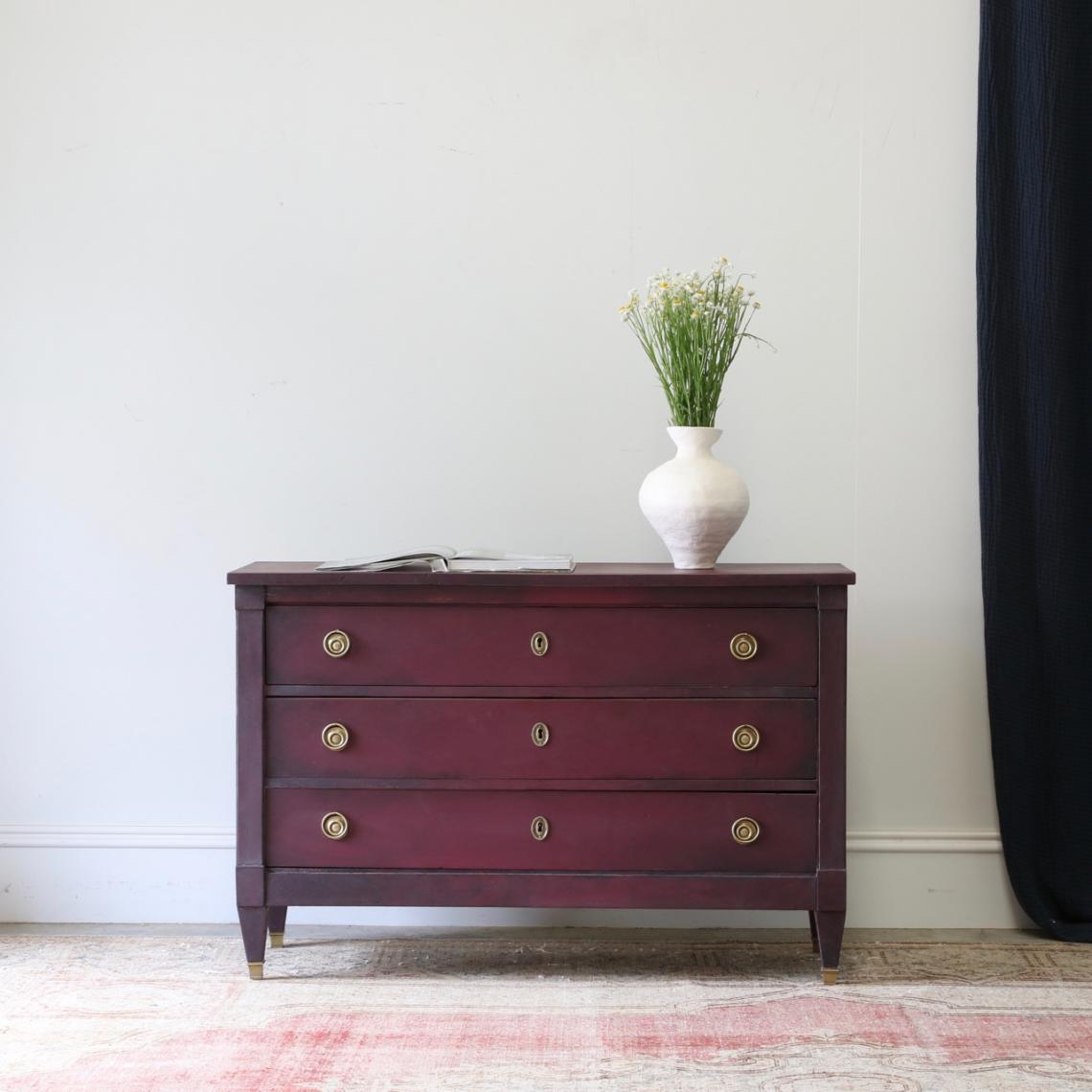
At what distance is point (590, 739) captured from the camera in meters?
2.26

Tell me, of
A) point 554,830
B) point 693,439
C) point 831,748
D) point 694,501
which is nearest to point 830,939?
point 831,748

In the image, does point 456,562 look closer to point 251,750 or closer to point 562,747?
point 562,747

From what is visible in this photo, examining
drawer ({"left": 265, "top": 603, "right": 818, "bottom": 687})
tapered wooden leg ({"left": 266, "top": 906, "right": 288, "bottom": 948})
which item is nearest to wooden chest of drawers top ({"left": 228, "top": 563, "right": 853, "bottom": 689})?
drawer ({"left": 265, "top": 603, "right": 818, "bottom": 687})

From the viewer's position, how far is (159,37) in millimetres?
2650

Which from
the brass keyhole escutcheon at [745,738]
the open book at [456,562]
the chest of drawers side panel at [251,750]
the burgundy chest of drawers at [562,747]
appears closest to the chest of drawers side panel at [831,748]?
the burgundy chest of drawers at [562,747]

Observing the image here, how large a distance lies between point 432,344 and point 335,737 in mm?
930

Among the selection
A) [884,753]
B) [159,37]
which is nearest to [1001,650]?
[884,753]

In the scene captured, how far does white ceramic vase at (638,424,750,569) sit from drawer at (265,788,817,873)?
48 centimetres

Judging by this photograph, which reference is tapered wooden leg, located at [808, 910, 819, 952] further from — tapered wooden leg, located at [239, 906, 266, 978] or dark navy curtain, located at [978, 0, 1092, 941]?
tapered wooden leg, located at [239, 906, 266, 978]

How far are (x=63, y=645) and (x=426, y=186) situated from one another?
1.33 meters

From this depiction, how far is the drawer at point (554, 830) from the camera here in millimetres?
2254

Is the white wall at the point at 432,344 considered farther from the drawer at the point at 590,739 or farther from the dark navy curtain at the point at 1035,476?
the drawer at the point at 590,739

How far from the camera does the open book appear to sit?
7.41 ft

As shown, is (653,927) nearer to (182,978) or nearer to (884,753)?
(884,753)
